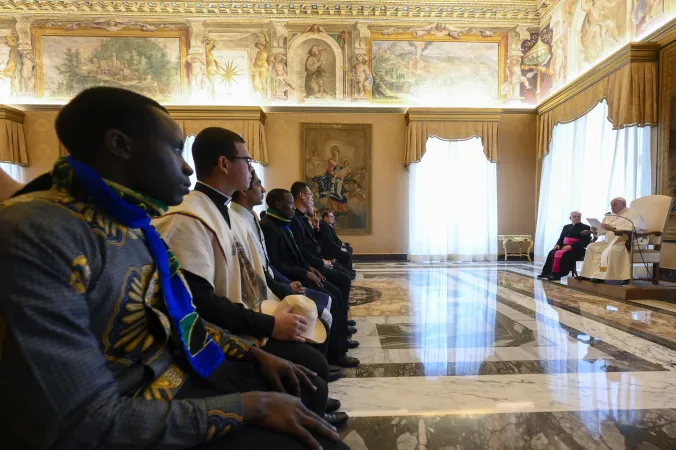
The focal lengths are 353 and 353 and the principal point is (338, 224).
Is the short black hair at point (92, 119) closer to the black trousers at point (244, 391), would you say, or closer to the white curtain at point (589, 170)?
the black trousers at point (244, 391)

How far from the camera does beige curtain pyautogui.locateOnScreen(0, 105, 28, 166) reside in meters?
8.22

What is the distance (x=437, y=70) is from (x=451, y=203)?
341 cm

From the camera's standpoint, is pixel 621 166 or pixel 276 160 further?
pixel 276 160

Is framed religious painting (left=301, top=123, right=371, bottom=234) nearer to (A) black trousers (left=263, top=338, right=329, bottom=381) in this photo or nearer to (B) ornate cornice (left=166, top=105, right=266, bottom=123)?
(B) ornate cornice (left=166, top=105, right=266, bottom=123)

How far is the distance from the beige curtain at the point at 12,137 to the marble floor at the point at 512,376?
932 centimetres

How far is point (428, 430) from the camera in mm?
1588

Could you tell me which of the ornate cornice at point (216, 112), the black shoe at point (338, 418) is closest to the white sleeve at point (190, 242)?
the black shoe at point (338, 418)

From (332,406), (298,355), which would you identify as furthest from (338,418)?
(298,355)

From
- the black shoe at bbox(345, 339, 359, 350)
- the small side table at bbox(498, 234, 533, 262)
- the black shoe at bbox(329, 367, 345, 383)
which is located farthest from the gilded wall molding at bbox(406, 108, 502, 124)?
the black shoe at bbox(329, 367, 345, 383)

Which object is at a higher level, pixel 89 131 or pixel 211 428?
pixel 89 131

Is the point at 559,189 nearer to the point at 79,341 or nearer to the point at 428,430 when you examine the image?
→ the point at 428,430

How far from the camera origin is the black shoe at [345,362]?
234cm

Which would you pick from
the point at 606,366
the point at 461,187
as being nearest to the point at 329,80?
the point at 461,187

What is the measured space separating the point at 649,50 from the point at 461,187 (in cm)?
427
